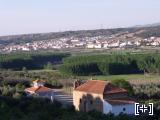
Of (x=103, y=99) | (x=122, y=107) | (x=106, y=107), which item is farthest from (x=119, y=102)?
(x=103, y=99)

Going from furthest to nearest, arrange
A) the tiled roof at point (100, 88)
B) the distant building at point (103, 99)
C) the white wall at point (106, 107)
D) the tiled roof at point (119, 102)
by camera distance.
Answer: the tiled roof at point (100, 88)
the tiled roof at point (119, 102)
the white wall at point (106, 107)
the distant building at point (103, 99)

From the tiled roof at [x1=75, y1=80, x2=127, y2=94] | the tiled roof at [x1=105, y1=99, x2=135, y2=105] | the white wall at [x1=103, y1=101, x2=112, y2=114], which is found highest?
the tiled roof at [x1=75, y1=80, x2=127, y2=94]

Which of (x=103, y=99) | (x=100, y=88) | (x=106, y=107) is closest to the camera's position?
(x=106, y=107)

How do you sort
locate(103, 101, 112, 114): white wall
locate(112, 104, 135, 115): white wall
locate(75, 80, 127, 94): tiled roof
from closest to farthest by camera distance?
locate(112, 104, 135, 115): white wall < locate(103, 101, 112, 114): white wall < locate(75, 80, 127, 94): tiled roof

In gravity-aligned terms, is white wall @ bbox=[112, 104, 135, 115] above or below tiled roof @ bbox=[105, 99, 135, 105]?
below

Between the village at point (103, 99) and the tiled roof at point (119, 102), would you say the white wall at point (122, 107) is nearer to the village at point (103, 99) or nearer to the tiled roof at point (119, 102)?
the village at point (103, 99)

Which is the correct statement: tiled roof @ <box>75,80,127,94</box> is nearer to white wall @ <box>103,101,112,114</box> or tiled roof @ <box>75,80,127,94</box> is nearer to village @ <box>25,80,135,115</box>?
village @ <box>25,80,135,115</box>

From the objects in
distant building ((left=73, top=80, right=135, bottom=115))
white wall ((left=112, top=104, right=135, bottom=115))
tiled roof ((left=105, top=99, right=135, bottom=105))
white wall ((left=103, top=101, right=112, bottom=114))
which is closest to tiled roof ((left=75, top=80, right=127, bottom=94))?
distant building ((left=73, top=80, right=135, bottom=115))

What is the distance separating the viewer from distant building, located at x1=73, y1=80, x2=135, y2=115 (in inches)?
1296

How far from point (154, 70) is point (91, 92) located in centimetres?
4121

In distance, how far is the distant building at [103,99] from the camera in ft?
108

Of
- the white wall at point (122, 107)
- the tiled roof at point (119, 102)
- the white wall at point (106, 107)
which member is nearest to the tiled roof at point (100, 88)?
the tiled roof at point (119, 102)

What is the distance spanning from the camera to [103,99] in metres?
34.2

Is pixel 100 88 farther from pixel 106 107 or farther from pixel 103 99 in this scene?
pixel 106 107
